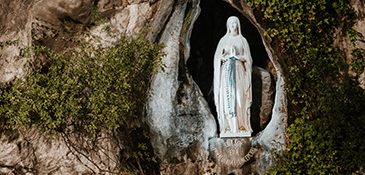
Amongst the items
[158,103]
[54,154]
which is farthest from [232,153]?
[54,154]

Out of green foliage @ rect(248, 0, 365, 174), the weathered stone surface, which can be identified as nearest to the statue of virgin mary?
green foliage @ rect(248, 0, 365, 174)

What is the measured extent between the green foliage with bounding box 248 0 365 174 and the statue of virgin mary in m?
0.69

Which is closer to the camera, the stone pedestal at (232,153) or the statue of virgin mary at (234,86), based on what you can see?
the stone pedestal at (232,153)

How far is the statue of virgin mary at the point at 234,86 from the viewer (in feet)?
15.8

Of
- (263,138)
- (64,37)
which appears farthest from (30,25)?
(263,138)

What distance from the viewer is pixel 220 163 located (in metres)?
4.89

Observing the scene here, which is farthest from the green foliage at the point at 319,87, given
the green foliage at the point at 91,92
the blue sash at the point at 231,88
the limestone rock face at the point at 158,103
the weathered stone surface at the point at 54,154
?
the weathered stone surface at the point at 54,154

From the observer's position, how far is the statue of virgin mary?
4.82 m

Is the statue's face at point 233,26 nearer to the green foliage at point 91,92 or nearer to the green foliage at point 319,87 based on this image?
the green foliage at point 319,87

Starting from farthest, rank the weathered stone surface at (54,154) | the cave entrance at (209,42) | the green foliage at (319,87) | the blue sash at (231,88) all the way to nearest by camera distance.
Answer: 1. the cave entrance at (209,42)
2. the blue sash at (231,88)
3. the weathered stone surface at (54,154)
4. the green foliage at (319,87)

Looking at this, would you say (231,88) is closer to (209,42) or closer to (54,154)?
(209,42)

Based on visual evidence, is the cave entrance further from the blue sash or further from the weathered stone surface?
the weathered stone surface

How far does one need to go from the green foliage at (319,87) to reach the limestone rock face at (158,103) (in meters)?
0.22

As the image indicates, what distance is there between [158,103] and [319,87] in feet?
8.39
